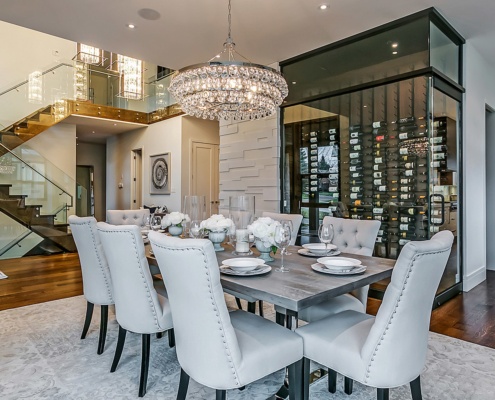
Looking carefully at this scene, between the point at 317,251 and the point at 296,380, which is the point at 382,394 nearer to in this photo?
the point at 296,380

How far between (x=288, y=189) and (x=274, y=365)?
11.8 feet

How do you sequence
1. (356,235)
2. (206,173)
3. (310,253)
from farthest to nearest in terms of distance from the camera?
(206,173)
(356,235)
(310,253)

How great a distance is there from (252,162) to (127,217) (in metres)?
2.16

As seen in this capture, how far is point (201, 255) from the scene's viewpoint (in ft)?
4.47

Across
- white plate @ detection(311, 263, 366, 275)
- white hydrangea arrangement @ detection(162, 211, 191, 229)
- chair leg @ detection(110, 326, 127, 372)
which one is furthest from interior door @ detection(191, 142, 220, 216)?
white plate @ detection(311, 263, 366, 275)

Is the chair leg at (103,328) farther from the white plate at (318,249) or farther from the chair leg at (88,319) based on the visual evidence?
the white plate at (318,249)

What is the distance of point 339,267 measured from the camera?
1.95 m

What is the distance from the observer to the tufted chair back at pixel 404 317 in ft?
4.51

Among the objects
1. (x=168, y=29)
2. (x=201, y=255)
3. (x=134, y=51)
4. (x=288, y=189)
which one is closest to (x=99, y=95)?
(x=134, y=51)

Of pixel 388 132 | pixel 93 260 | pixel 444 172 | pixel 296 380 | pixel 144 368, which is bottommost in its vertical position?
pixel 144 368


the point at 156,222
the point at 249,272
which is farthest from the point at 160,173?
the point at 249,272

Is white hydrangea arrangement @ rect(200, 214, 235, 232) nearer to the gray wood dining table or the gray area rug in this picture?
the gray wood dining table

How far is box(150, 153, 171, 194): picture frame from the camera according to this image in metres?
7.91

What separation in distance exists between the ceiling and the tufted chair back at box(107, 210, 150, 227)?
6.64 ft
